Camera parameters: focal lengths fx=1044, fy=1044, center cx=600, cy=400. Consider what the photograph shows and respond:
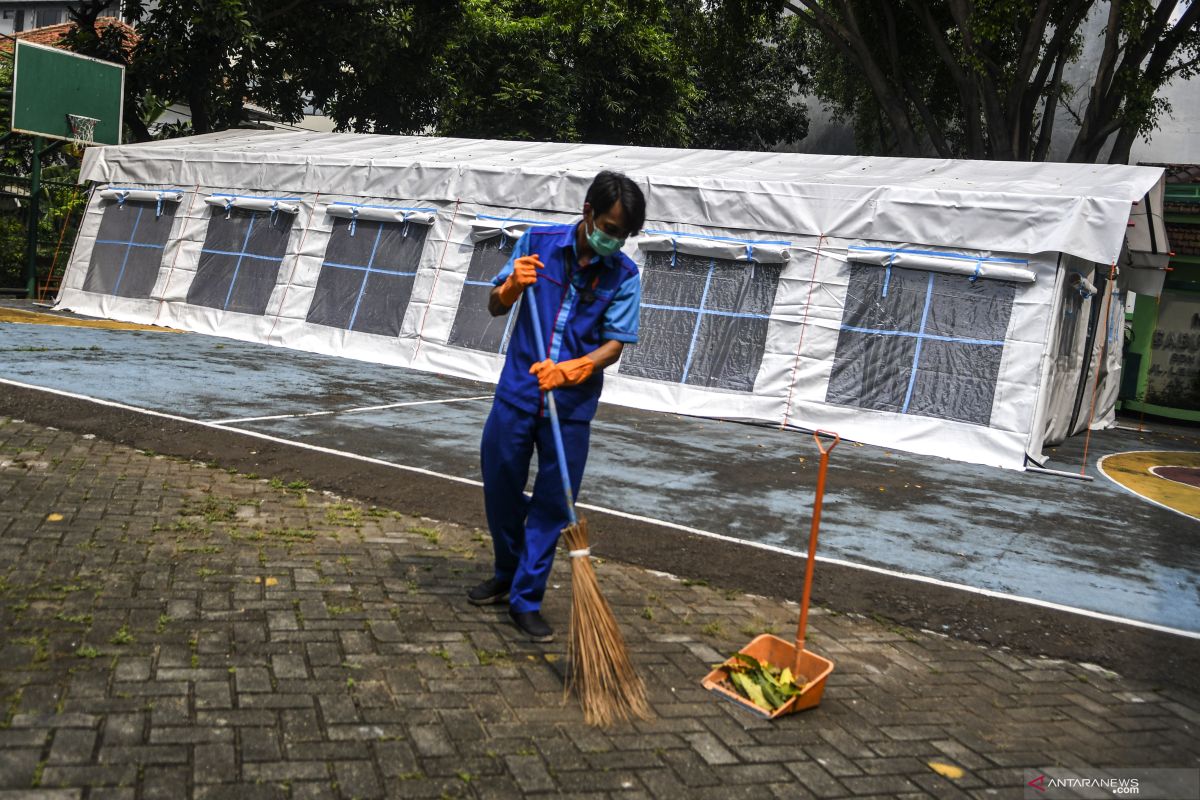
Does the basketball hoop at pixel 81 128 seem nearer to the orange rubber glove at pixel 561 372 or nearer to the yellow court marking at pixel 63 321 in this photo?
the yellow court marking at pixel 63 321

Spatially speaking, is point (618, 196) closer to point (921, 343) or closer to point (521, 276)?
point (521, 276)

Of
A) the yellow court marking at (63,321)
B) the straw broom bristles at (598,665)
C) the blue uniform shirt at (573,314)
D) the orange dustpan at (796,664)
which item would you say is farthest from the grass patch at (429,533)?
the yellow court marking at (63,321)

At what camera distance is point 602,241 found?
423 cm

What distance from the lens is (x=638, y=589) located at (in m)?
5.13


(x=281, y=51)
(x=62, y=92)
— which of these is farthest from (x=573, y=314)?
(x=281, y=51)

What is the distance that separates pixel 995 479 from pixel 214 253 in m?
11.5

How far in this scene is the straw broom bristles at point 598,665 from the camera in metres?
3.63

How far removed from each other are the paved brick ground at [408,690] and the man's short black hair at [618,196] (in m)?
1.75

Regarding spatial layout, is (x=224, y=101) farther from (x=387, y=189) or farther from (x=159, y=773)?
(x=159, y=773)

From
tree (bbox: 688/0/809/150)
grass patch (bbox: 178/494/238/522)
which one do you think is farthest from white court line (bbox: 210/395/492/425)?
tree (bbox: 688/0/809/150)

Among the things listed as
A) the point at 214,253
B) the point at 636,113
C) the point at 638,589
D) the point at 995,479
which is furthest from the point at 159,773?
the point at 636,113

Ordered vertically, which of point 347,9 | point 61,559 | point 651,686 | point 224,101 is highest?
point 347,9

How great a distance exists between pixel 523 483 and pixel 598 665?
1.00m

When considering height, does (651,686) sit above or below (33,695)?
above
